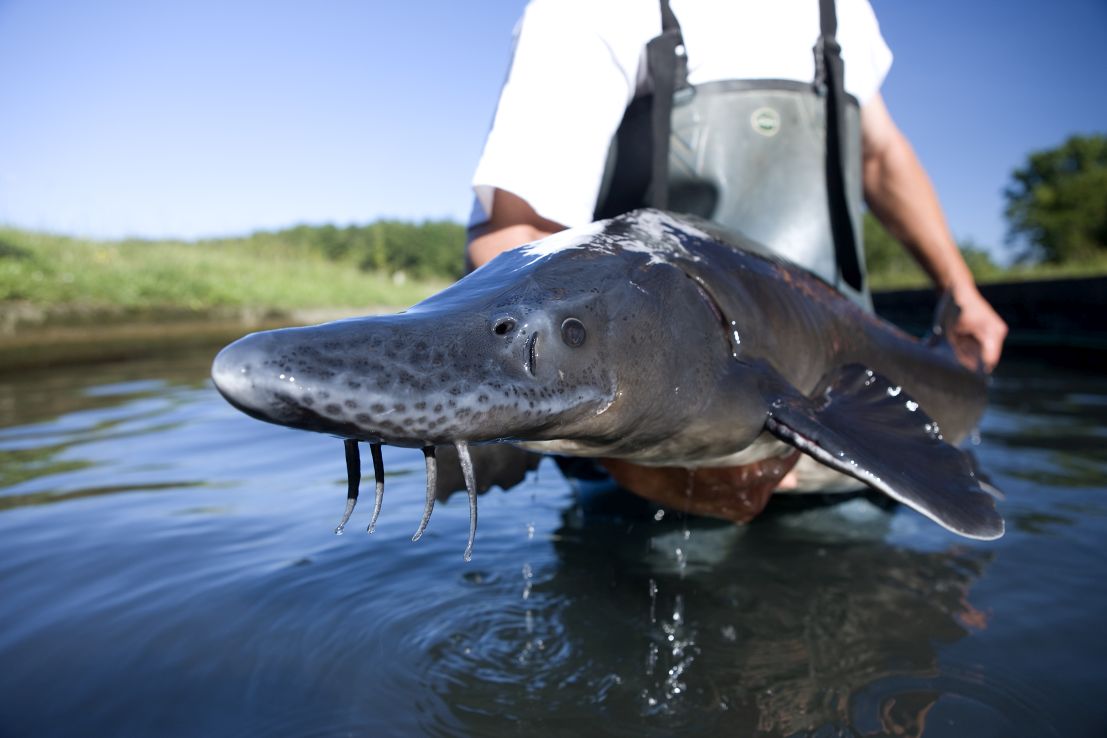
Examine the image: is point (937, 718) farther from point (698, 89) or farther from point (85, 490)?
point (85, 490)

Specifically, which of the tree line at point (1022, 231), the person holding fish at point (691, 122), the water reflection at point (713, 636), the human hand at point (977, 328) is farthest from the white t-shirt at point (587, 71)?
the tree line at point (1022, 231)

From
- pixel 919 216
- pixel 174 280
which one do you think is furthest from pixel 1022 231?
pixel 919 216

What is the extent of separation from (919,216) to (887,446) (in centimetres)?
198

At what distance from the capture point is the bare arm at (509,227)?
2080mm

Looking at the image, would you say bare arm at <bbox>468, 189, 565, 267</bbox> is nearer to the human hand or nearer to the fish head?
the fish head

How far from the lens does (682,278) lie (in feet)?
5.58

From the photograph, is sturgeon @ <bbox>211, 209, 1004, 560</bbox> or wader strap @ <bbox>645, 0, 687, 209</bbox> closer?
sturgeon @ <bbox>211, 209, 1004, 560</bbox>

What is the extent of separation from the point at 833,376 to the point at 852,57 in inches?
47.5

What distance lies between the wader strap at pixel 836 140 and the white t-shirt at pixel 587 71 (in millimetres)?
43

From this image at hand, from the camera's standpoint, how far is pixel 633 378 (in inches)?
59.1

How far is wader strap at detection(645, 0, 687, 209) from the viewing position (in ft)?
7.47

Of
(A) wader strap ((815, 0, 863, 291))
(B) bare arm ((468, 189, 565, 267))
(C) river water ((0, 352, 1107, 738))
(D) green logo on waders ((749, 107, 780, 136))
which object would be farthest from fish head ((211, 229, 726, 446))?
(A) wader strap ((815, 0, 863, 291))

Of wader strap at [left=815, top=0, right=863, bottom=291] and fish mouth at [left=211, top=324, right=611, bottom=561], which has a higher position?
wader strap at [left=815, top=0, right=863, bottom=291]

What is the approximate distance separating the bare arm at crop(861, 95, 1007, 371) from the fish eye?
2248 mm
